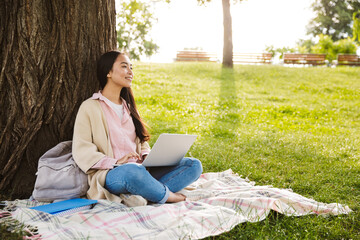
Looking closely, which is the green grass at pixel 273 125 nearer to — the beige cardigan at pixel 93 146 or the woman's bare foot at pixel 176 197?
the woman's bare foot at pixel 176 197

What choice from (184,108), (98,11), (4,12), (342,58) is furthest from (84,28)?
(342,58)

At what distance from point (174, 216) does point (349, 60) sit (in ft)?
73.1

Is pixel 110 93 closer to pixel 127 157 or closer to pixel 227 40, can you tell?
pixel 127 157

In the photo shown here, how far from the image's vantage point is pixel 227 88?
1328 centimetres

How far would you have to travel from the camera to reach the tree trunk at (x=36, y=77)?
3801mm

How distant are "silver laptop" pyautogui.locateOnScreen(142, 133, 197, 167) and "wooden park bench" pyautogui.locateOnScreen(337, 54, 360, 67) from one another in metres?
21.5

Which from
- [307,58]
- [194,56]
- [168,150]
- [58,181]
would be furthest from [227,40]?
[58,181]

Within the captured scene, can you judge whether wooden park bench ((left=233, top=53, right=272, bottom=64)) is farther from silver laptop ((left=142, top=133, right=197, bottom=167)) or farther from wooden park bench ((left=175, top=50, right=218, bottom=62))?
silver laptop ((left=142, top=133, right=197, bottom=167))

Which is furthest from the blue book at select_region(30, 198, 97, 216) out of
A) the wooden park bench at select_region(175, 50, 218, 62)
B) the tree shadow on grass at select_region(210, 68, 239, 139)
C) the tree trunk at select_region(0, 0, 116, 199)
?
the wooden park bench at select_region(175, 50, 218, 62)

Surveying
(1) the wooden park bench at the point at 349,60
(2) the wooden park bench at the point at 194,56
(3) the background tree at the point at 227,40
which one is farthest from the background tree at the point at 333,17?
(3) the background tree at the point at 227,40

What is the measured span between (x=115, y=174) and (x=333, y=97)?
10.7 m

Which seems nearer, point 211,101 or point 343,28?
point 211,101

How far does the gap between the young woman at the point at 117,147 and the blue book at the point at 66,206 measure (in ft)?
0.50

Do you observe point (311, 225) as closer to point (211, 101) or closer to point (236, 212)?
point (236, 212)
